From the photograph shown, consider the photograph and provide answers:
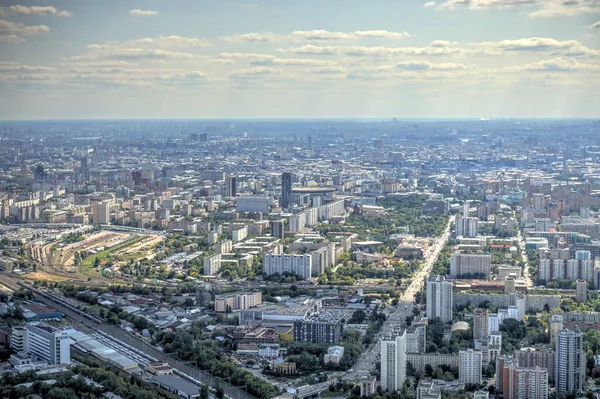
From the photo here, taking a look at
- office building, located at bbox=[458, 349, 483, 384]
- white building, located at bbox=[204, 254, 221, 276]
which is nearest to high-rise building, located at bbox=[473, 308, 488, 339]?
office building, located at bbox=[458, 349, 483, 384]

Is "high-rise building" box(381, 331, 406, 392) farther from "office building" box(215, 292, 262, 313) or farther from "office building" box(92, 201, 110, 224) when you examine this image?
"office building" box(92, 201, 110, 224)

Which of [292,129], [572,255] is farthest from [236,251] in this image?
[292,129]

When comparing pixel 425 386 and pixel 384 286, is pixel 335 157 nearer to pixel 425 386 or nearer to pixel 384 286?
pixel 384 286

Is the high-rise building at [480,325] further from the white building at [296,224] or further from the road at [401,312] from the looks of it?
the white building at [296,224]

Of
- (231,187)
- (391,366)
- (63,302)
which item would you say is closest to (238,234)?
(63,302)

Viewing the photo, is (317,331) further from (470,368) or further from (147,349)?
(470,368)

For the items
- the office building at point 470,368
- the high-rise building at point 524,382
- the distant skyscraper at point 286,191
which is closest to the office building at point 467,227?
the distant skyscraper at point 286,191
